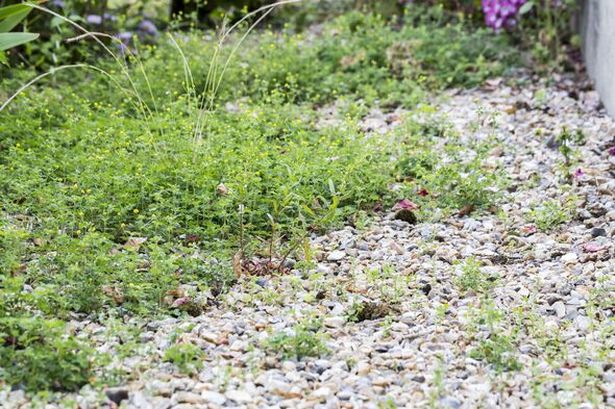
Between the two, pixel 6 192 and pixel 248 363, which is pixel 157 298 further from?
pixel 6 192

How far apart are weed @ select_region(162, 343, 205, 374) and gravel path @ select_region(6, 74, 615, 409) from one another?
22 millimetres

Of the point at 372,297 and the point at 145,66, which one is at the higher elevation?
the point at 145,66

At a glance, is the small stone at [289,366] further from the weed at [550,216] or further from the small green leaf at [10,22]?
the small green leaf at [10,22]

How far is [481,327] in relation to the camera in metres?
3.12

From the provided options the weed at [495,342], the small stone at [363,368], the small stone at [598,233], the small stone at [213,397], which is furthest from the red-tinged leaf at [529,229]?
the small stone at [213,397]

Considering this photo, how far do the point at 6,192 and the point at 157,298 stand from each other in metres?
1.18

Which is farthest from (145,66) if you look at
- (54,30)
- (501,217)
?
(501,217)

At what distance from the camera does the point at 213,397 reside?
2713mm

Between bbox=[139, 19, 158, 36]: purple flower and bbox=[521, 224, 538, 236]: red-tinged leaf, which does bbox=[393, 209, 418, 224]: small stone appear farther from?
bbox=[139, 19, 158, 36]: purple flower

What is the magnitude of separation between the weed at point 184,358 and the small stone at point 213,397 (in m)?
0.13

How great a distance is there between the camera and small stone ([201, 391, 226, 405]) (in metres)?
2.70

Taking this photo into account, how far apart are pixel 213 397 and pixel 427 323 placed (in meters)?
0.84

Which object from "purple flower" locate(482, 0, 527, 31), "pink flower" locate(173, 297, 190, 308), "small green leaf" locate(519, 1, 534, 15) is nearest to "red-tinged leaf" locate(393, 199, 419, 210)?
"pink flower" locate(173, 297, 190, 308)

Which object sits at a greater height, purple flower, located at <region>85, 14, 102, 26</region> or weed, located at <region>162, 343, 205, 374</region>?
purple flower, located at <region>85, 14, 102, 26</region>
